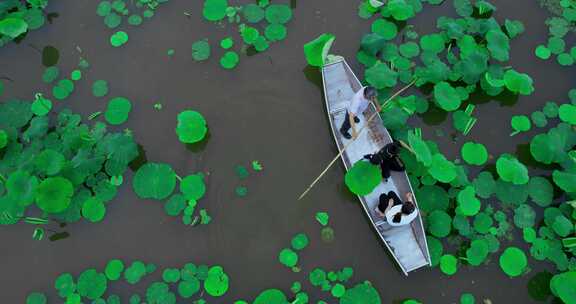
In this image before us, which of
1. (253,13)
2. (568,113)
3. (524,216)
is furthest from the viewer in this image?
(253,13)

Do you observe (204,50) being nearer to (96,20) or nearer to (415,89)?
(96,20)

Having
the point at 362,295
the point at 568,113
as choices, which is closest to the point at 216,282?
the point at 362,295

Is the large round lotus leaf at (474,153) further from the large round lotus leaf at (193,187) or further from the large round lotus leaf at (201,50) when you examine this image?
the large round lotus leaf at (201,50)

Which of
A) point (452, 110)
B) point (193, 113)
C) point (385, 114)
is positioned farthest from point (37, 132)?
point (452, 110)

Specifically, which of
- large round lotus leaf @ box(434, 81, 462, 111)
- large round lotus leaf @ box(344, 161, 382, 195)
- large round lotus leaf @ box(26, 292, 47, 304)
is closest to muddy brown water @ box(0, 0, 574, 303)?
large round lotus leaf @ box(26, 292, 47, 304)

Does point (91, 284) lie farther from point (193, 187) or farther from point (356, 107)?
point (356, 107)

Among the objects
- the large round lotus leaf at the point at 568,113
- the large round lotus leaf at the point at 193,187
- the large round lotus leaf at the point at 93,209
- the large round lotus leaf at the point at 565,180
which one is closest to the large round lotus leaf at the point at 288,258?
the large round lotus leaf at the point at 193,187
